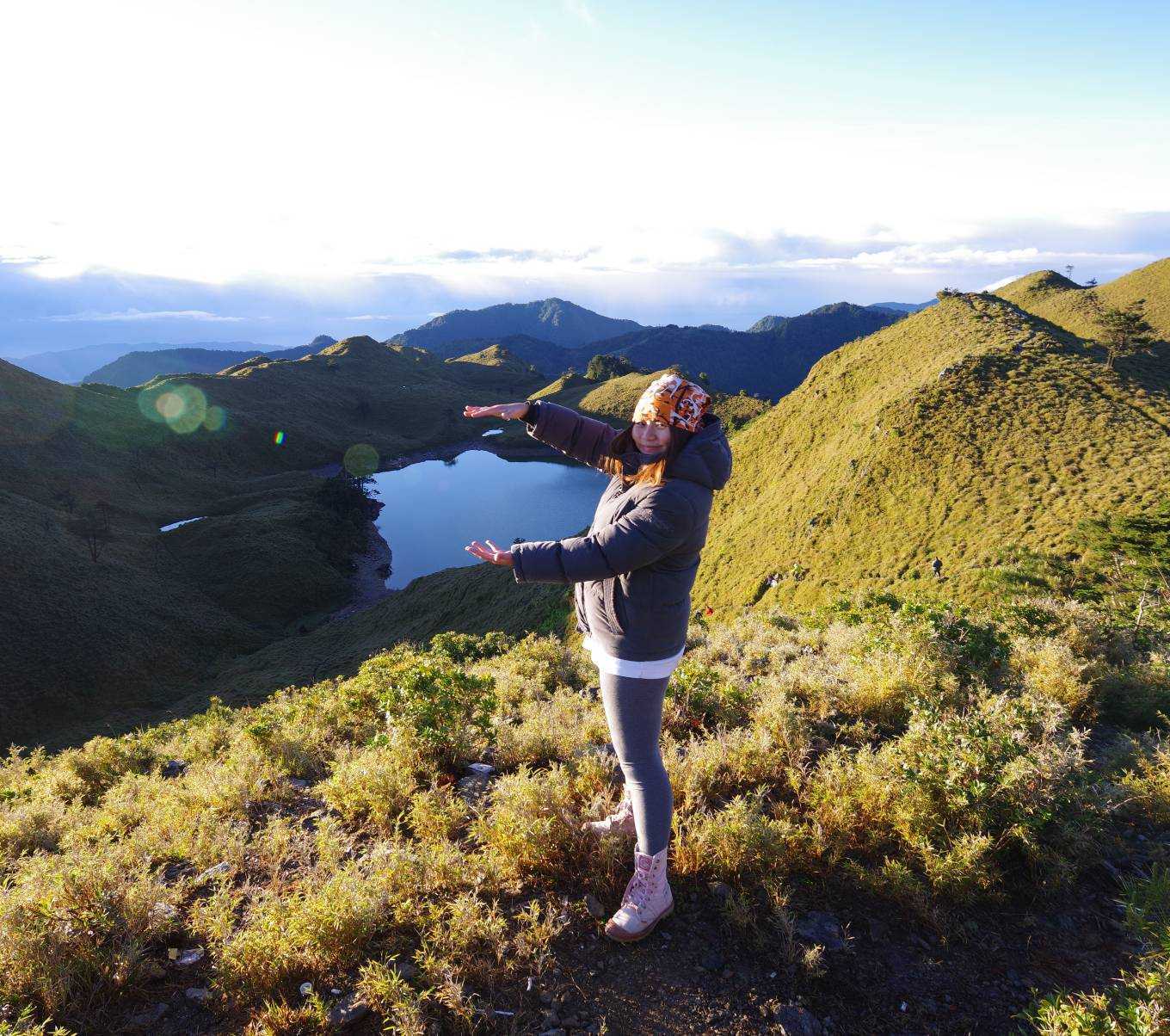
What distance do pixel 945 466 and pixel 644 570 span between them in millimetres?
31356

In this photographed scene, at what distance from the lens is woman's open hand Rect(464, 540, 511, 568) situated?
2854mm

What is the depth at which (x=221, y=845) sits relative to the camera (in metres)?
4.45

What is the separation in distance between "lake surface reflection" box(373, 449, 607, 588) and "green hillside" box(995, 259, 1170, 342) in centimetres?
7132

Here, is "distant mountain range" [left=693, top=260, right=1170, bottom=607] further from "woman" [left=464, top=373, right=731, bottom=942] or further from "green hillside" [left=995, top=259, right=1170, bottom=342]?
"green hillside" [left=995, top=259, right=1170, bottom=342]

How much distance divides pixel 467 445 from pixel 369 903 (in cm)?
12660

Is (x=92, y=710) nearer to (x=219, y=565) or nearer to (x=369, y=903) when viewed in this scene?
(x=219, y=565)

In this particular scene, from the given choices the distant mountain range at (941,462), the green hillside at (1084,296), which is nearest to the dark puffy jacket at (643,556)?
the distant mountain range at (941,462)

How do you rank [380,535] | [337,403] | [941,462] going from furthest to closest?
[337,403] → [380,535] → [941,462]

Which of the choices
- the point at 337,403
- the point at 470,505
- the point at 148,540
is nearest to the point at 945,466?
the point at 148,540

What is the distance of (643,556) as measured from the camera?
2715 millimetres

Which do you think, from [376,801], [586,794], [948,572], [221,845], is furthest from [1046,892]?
[948,572]

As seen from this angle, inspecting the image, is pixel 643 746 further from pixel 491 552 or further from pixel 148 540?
pixel 148 540

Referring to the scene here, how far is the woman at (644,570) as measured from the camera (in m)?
2.72

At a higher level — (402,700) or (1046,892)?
(1046,892)
